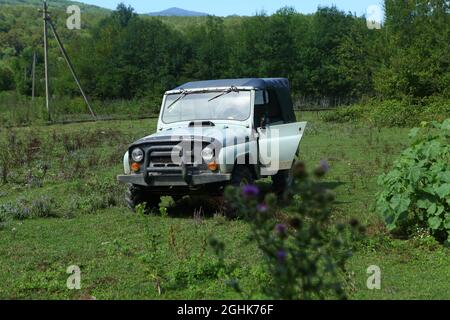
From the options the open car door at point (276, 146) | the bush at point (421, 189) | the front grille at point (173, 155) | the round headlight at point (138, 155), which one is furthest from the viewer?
the open car door at point (276, 146)

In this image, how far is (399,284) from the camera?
5.64 m

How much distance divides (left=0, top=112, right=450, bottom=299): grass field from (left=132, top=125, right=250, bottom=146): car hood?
3.68ft

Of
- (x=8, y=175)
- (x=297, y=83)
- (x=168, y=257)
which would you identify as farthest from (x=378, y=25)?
(x=168, y=257)

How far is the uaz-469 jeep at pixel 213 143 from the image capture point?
843cm

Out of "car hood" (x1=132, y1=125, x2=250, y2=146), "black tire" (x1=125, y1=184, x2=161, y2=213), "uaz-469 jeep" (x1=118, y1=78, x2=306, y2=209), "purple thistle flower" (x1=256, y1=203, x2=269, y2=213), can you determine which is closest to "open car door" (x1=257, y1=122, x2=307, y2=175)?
"uaz-469 jeep" (x1=118, y1=78, x2=306, y2=209)

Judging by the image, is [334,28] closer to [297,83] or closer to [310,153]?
[297,83]

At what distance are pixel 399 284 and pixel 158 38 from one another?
149 ft

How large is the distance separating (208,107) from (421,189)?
407 cm

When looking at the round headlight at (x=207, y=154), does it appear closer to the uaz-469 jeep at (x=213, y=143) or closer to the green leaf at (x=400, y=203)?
the uaz-469 jeep at (x=213, y=143)

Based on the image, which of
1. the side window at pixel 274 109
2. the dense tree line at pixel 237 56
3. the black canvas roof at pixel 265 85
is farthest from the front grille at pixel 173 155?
the dense tree line at pixel 237 56

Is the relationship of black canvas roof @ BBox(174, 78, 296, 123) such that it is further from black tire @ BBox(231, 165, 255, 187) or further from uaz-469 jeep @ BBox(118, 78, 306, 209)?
black tire @ BBox(231, 165, 255, 187)

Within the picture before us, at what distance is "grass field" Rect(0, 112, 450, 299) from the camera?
18.0 ft

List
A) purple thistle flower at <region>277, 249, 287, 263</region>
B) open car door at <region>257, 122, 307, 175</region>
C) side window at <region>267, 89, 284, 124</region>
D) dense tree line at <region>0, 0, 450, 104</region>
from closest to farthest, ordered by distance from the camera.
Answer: purple thistle flower at <region>277, 249, 287, 263</region>, open car door at <region>257, 122, 307, 175</region>, side window at <region>267, 89, 284, 124</region>, dense tree line at <region>0, 0, 450, 104</region>
